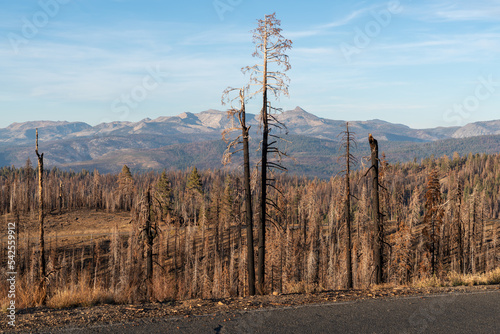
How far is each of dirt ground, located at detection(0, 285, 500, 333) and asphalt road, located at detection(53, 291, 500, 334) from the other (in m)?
0.42

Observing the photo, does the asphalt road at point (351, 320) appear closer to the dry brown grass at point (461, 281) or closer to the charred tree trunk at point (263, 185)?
the dry brown grass at point (461, 281)

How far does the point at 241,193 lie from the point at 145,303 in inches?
334

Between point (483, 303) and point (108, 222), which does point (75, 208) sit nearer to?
point (108, 222)

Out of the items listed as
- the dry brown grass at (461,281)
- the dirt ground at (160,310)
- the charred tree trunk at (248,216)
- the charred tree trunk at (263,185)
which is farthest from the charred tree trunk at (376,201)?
the dirt ground at (160,310)

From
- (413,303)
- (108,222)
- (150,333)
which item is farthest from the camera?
(108,222)

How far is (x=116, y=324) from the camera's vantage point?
9.71 meters

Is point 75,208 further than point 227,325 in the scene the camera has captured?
Yes

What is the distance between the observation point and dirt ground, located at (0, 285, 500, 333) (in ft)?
32.0

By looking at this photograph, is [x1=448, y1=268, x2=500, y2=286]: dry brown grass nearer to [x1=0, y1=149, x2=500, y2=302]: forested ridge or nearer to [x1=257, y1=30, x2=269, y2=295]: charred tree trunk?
[x1=257, y1=30, x2=269, y2=295]: charred tree trunk

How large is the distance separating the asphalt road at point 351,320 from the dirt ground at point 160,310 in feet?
1.37

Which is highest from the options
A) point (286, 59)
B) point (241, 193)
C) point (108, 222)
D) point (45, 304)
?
point (286, 59)

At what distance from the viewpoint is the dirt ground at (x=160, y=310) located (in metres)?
9.76

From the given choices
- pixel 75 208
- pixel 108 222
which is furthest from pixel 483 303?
pixel 75 208

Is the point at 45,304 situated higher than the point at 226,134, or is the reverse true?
the point at 226,134
